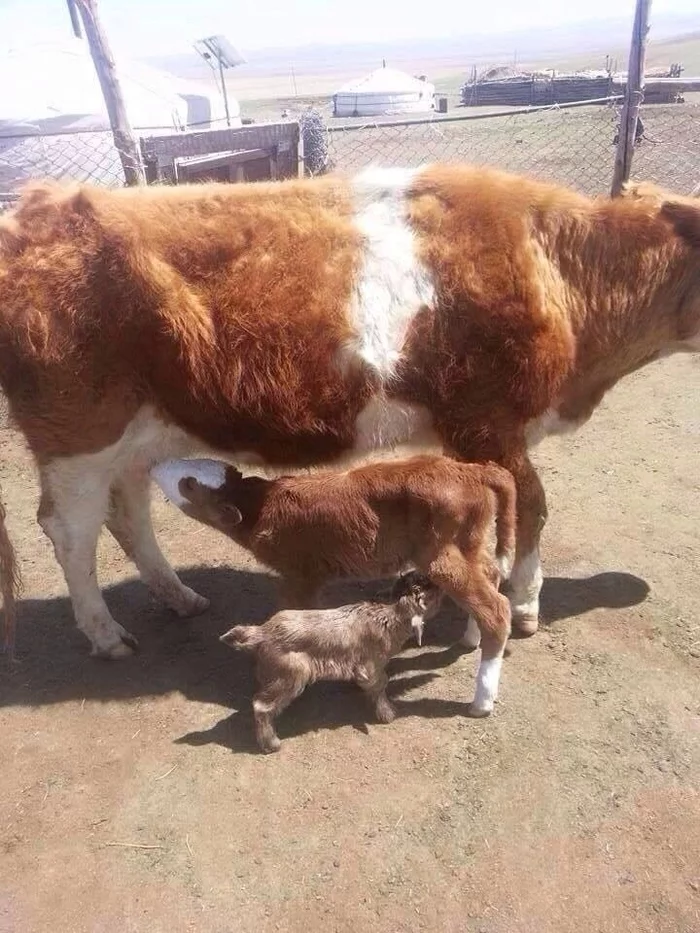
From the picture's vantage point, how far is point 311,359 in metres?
3.82

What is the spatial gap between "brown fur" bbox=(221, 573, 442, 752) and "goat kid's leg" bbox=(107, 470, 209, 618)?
1.16 meters

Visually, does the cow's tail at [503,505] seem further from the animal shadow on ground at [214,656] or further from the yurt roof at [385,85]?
the yurt roof at [385,85]

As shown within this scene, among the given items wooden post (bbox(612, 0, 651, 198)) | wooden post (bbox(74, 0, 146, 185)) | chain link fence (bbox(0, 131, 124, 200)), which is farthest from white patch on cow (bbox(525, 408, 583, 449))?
chain link fence (bbox(0, 131, 124, 200))

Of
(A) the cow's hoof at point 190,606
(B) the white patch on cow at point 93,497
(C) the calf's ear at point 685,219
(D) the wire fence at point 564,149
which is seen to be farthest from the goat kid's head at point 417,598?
(D) the wire fence at point 564,149

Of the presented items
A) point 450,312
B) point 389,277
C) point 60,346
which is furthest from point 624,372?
point 60,346

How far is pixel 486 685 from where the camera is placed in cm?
371

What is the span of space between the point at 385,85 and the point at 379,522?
43682 millimetres

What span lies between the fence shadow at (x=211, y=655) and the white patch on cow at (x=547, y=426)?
0.99 metres

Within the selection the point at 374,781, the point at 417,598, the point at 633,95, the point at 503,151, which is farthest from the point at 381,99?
the point at 374,781

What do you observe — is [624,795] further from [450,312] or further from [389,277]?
[389,277]

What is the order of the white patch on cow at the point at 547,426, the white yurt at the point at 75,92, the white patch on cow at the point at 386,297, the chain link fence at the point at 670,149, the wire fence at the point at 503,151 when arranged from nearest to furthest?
the white patch on cow at the point at 386,297 < the white patch on cow at the point at 547,426 < the wire fence at the point at 503,151 < the chain link fence at the point at 670,149 < the white yurt at the point at 75,92

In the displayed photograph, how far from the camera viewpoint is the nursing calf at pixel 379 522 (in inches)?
146

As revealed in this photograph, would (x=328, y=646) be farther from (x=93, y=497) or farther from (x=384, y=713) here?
(x=93, y=497)

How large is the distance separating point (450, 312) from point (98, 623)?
2.48 m
